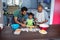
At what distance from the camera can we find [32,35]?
5.74 ft

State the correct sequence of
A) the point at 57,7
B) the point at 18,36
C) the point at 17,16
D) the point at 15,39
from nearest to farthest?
the point at 15,39 → the point at 18,36 → the point at 17,16 → the point at 57,7

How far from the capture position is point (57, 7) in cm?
362

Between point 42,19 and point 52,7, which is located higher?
point 52,7

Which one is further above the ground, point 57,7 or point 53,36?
point 57,7

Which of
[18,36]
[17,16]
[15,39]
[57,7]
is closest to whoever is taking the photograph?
[15,39]

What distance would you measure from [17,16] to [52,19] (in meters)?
1.31

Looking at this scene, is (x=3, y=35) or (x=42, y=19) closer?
(x=3, y=35)

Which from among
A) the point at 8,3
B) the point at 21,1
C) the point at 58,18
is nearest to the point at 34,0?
the point at 21,1

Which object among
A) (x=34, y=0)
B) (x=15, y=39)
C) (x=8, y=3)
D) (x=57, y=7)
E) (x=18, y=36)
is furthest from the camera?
(x=34, y=0)

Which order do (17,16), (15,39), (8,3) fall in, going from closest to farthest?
1. (15,39)
2. (17,16)
3. (8,3)

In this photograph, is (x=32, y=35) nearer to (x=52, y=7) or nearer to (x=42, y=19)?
(x=42, y=19)

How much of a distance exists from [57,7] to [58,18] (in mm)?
331

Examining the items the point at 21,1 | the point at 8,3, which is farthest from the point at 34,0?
the point at 8,3

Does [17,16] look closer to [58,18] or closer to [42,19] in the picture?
[42,19]
